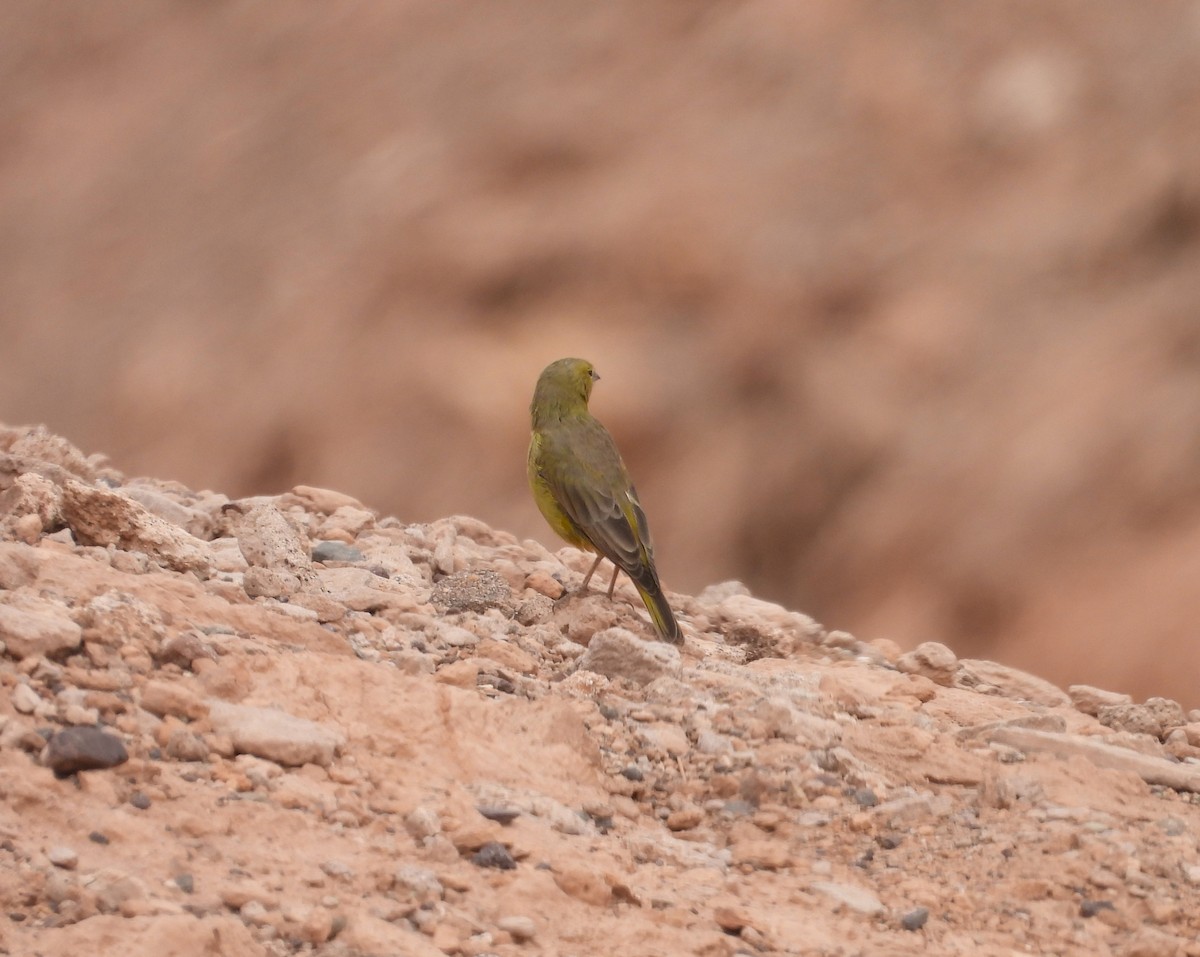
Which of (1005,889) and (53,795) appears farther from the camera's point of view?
(1005,889)

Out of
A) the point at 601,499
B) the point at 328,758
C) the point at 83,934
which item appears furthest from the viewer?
the point at 601,499

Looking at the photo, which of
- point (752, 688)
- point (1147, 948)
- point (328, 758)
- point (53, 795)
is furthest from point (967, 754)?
point (53, 795)

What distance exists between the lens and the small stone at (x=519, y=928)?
9.38 ft

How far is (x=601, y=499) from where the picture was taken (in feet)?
18.5

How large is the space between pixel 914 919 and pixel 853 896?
6.1 inches

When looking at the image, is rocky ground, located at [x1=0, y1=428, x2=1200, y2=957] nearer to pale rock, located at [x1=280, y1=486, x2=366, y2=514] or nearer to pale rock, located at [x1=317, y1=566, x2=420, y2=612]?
pale rock, located at [x1=317, y1=566, x2=420, y2=612]

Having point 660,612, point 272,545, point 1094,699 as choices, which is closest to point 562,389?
point 660,612

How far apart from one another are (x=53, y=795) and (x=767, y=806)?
175 centimetres

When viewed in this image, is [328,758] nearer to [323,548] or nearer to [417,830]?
[417,830]

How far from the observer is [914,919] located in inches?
127

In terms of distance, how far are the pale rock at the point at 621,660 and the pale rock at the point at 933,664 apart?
50.3 inches

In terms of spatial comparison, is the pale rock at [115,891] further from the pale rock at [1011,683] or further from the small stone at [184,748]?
the pale rock at [1011,683]

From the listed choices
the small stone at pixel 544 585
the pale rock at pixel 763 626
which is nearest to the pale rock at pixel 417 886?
the small stone at pixel 544 585

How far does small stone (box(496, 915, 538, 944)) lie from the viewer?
113 inches
